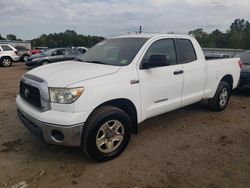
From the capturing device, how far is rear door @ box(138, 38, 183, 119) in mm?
4367

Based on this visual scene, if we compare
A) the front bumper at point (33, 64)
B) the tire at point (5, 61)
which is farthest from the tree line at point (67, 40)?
the front bumper at point (33, 64)

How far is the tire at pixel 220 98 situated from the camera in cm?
629

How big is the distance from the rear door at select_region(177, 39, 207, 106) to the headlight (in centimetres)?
230

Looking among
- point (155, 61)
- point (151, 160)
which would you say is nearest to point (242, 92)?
point (155, 61)

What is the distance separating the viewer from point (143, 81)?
429 centimetres

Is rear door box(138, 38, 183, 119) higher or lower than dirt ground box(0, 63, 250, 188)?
higher

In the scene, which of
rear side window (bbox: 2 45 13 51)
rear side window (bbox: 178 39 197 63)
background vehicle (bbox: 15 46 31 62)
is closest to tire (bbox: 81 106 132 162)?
rear side window (bbox: 178 39 197 63)

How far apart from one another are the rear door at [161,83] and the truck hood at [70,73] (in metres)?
0.59

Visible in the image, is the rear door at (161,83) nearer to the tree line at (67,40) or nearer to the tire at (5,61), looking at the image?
the tire at (5,61)

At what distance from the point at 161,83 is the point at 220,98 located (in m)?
2.49

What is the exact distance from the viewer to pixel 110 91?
3.82 meters

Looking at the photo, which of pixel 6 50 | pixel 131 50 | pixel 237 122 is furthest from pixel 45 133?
pixel 6 50

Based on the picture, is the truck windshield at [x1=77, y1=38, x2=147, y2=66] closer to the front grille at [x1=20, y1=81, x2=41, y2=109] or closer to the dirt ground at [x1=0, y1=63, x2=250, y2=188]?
the front grille at [x1=20, y1=81, x2=41, y2=109]

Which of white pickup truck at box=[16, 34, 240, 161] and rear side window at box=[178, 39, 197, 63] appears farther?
rear side window at box=[178, 39, 197, 63]
